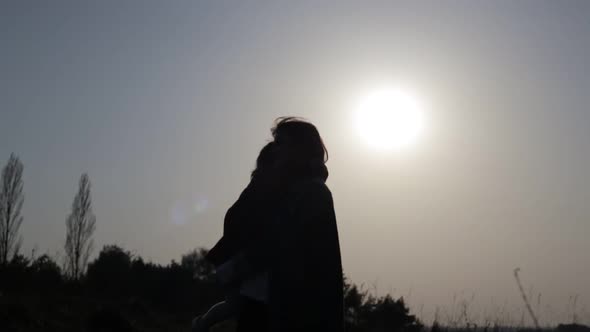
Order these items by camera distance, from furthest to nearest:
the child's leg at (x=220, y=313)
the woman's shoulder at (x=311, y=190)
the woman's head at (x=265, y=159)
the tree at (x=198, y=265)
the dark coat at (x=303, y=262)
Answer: the tree at (x=198, y=265) < the woman's head at (x=265, y=159) < the child's leg at (x=220, y=313) < the woman's shoulder at (x=311, y=190) < the dark coat at (x=303, y=262)

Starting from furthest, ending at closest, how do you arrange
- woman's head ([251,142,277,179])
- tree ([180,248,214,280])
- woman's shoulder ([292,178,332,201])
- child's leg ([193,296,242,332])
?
tree ([180,248,214,280]) → woman's head ([251,142,277,179]) → child's leg ([193,296,242,332]) → woman's shoulder ([292,178,332,201])

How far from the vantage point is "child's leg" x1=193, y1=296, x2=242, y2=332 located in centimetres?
379

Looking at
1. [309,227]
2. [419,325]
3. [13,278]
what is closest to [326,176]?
[309,227]

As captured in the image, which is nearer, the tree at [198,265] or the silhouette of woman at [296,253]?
the silhouette of woman at [296,253]

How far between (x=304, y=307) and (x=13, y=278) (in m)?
9.86

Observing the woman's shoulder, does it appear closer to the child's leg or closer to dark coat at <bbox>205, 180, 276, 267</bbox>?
dark coat at <bbox>205, 180, 276, 267</bbox>

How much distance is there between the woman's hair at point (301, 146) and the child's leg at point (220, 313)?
2.85 feet

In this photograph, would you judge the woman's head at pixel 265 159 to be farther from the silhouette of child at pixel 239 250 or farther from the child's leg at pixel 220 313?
the child's leg at pixel 220 313

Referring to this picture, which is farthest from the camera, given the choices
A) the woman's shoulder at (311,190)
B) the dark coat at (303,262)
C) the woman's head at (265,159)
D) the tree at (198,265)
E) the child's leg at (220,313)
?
the tree at (198,265)

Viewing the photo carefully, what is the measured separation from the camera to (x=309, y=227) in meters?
3.61

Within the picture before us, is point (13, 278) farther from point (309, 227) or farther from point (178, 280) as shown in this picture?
point (309, 227)

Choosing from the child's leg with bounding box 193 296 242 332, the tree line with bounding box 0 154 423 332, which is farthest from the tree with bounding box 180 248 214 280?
the child's leg with bounding box 193 296 242 332

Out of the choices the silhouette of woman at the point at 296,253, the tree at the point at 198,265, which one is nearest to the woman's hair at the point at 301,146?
the silhouette of woman at the point at 296,253

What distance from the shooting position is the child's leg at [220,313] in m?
3.79
